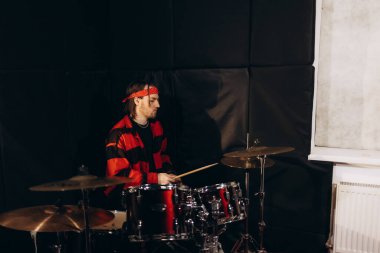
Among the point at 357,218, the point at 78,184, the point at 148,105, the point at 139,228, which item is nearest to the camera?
the point at 78,184

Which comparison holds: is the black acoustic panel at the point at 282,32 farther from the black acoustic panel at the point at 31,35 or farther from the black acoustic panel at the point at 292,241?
the black acoustic panel at the point at 31,35

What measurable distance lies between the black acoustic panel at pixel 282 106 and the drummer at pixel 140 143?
0.84 metres

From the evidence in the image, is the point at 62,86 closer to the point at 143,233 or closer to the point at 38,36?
the point at 38,36

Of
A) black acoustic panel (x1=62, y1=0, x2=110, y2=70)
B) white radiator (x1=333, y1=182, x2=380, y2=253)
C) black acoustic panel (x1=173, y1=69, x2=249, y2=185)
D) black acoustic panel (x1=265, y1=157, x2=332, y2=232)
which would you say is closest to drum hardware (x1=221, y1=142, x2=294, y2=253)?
black acoustic panel (x1=265, y1=157, x2=332, y2=232)

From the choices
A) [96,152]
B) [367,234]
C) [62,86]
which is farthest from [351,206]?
[62,86]

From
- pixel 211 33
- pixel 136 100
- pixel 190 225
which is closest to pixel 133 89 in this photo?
pixel 136 100

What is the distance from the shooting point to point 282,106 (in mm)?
3168

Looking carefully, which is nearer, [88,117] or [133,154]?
[133,154]

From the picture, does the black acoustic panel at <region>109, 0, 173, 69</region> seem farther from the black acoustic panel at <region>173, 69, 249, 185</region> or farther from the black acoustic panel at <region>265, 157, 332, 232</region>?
the black acoustic panel at <region>265, 157, 332, 232</region>

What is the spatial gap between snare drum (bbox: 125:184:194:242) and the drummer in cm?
34

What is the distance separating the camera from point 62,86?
3186 millimetres

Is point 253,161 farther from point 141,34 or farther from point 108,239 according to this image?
point 141,34

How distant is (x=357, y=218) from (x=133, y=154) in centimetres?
188

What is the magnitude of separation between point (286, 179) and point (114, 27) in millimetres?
2212
